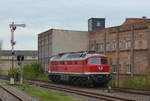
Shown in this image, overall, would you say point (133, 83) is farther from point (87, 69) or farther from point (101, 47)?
point (101, 47)

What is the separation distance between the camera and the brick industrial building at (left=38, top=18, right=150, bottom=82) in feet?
134

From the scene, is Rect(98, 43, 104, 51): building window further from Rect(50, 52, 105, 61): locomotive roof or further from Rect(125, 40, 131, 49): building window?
Rect(50, 52, 105, 61): locomotive roof

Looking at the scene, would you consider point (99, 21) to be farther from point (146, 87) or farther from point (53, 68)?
point (146, 87)

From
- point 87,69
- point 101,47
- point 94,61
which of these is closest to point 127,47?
point 101,47

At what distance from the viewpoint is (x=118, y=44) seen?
152 feet

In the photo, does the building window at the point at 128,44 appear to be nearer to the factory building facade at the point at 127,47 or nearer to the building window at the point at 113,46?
the factory building facade at the point at 127,47

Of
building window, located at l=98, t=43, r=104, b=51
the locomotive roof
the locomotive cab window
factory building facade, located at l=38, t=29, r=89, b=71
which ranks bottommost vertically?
the locomotive cab window

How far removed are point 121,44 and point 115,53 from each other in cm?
193

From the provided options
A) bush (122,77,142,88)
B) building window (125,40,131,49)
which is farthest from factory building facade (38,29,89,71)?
bush (122,77,142,88)

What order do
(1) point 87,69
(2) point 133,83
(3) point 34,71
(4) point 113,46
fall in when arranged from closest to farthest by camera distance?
(1) point 87,69 < (2) point 133,83 < (4) point 113,46 < (3) point 34,71

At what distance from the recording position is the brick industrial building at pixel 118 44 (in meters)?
40.8

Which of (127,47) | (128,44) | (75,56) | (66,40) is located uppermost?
(66,40)

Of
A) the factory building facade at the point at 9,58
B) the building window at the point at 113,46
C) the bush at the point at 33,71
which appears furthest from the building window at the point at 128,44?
the factory building facade at the point at 9,58

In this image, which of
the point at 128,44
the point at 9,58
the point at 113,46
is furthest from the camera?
the point at 9,58
